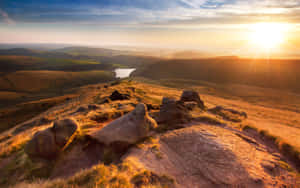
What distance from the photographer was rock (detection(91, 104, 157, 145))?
352 inches

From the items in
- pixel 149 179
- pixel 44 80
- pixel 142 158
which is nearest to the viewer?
pixel 149 179

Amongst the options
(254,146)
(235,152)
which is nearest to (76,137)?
(235,152)

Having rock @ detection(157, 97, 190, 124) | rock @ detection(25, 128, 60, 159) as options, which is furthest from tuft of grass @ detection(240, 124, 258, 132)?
rock @ detection(25, 128, 60, 159)

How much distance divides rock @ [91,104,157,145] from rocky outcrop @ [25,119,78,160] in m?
1.47

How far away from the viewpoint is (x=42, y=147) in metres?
7.61

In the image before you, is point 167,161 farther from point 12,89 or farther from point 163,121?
point 12,89

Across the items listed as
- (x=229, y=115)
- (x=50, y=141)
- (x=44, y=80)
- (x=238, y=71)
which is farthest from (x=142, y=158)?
(x=44, y=80)

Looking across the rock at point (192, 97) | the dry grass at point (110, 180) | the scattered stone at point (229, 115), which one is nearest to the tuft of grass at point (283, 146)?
the scattered stone at point (229, 115)

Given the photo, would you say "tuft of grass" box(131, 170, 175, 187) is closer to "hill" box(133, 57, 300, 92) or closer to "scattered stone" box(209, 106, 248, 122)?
"scattered stone" box(209, 106, 248, 122)

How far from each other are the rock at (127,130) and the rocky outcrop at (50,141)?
147cm

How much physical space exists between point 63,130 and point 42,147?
1231 millimetres

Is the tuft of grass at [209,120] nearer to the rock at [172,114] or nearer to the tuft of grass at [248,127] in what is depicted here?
the rock at [172,114]

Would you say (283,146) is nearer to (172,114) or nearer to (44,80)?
(172,114)

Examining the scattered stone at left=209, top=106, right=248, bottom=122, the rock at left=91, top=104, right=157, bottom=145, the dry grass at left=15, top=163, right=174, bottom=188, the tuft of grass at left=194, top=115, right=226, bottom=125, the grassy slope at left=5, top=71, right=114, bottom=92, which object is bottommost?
the grassy slope at left=5, top=71, right=114, bottom=92
